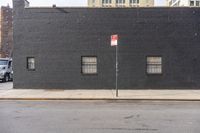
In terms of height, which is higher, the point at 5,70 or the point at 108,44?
the point at 108,44

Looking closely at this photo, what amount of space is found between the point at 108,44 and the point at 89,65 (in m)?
1.72

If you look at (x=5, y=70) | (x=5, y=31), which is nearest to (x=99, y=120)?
(x=5, y=70)

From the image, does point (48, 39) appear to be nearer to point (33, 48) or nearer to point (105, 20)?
point (33, 48)

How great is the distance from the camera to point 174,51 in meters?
24.2

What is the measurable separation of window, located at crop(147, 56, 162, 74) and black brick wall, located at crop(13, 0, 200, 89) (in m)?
0.29

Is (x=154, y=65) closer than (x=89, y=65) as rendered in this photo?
Yes

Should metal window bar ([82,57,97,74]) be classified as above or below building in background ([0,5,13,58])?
below

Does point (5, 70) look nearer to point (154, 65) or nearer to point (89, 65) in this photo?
point (89, 65)

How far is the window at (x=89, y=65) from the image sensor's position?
24420 millimetres

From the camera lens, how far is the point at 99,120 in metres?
12.0

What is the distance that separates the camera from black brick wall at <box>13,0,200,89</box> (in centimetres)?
2411

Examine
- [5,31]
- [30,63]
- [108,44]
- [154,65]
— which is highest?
[5,31]

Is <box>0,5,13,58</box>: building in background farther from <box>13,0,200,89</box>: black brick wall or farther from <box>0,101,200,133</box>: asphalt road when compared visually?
<box>0,101,200,133</box>: asphalt road

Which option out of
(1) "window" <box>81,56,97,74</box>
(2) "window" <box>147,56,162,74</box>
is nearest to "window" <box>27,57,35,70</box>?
(1) "window" <box>81,56,97,74</box>
